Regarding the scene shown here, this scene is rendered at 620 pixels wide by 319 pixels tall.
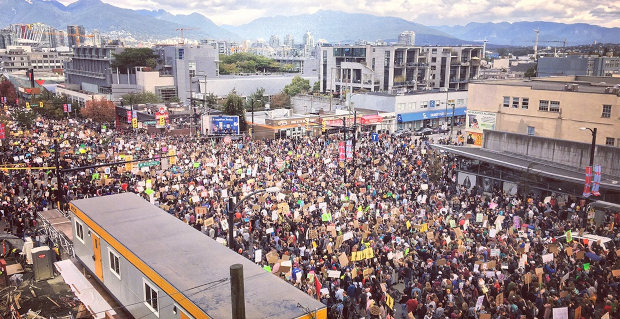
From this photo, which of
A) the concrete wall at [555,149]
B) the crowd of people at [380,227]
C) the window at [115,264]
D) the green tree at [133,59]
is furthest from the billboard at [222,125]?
the green tree at [133,59]

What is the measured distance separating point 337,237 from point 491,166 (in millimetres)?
15405

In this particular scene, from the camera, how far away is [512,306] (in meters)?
12.4

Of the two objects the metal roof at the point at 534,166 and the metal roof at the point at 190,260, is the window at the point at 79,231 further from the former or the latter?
the metal roof at the point at 534,166

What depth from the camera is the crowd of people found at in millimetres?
13461

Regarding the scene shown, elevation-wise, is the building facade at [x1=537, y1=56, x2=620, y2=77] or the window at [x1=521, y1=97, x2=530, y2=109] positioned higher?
the building facade at [x1=537, y1=56, x2=620, y2=77]

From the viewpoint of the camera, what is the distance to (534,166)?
25797 millimetres

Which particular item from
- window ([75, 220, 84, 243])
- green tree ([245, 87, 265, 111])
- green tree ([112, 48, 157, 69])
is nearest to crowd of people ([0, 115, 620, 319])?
window ([75, 220, 84, 243])

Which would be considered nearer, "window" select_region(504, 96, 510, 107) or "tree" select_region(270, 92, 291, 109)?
"window" select_region(504, 96, 510, 107)

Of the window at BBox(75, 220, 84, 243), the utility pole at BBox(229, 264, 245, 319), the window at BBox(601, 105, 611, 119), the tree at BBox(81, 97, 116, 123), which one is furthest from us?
the tree at BBox(81, 97, 116, 123)

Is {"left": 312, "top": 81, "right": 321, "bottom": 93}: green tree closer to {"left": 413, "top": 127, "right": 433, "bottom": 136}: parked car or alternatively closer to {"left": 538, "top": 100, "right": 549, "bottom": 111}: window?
{"left": 413, "top": 127, "right": 433, "bottom": 136}: parked car

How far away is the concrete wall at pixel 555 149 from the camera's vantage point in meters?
24.5

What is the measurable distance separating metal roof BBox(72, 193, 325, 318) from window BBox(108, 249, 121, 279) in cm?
51

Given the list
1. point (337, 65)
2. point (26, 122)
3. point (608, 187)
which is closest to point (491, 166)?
point (608, 187)

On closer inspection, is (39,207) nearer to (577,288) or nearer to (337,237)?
(337,237)
